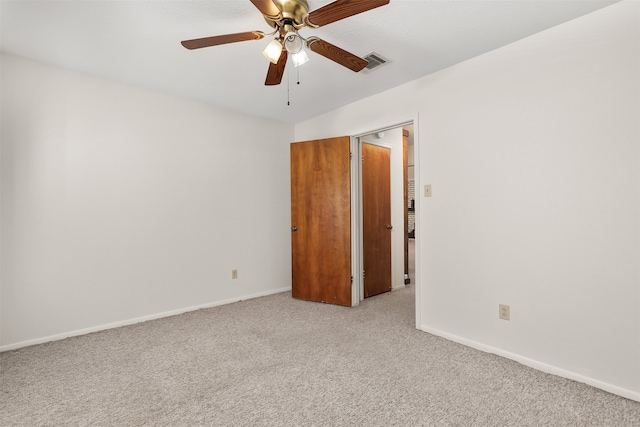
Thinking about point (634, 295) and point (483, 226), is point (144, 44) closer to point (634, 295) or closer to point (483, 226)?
point (483, 226)

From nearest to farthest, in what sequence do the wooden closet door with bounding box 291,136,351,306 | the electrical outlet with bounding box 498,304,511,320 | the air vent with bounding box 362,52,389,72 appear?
the electrical outlet with bounding box 498,304,511,320 < the air vent with bounding box 362,52,389,72 < the wooden closet door with bounding box 291,136,351,306

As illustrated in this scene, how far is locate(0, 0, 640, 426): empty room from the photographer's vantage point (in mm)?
1759

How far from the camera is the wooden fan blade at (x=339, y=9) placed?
141 centimetres

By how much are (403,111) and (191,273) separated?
9.33 ft

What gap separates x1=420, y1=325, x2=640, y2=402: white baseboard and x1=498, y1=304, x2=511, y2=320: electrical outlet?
25 cm

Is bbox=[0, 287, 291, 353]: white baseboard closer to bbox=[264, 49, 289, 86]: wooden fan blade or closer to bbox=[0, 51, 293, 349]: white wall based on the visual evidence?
bbox=[0, 51, 293, 349]: white wall

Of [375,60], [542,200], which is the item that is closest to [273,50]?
[375,60]

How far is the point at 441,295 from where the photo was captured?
2.67 metres

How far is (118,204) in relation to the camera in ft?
9.60

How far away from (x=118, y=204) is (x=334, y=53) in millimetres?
2468

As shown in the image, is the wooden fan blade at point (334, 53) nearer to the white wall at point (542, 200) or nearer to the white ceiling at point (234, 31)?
the white ceiling at point (234, 31)

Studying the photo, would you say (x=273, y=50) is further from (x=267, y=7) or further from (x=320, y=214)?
(x=320, y=214)

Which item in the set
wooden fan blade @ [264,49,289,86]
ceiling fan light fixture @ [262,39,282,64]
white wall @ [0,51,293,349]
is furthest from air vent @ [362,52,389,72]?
white wall @ [0,51,293,349]

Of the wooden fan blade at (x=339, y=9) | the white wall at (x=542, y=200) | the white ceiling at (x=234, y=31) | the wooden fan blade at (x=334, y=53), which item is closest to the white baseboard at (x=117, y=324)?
the white wall at (x=542, y=200)
